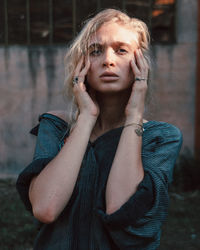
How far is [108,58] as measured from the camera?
189cm

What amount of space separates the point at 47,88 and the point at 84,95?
5302 millimetres

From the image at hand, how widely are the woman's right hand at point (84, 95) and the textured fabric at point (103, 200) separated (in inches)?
5.5

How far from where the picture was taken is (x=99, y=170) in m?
1.82

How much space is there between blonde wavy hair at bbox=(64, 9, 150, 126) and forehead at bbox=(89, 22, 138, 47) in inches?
1.0

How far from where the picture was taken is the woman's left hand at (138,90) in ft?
6.29

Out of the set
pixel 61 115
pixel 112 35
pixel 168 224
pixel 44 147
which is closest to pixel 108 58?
pixel 112 35

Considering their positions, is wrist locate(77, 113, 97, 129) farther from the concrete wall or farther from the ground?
the concrete wall

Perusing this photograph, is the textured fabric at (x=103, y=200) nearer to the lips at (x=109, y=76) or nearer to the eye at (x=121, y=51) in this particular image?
the lips at (x=109, y=76)

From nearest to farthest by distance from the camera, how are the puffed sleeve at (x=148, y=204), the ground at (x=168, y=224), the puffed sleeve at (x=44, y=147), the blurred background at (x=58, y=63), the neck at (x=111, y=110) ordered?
the puffed sleeve at (x=148, y=204)
the puffed sleeve at (x=44, y=147)
the neck at (x=111, y=110)
the ground at (x=168, y=224)
the blurred background at (x=58, y=63)

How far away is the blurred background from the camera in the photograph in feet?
22.9

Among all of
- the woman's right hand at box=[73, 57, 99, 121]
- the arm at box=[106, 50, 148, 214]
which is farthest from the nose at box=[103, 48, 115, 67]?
the arm at box=[106, 50, 148, 214]

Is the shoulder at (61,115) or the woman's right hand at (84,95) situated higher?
the woman's right hand at (84,95)

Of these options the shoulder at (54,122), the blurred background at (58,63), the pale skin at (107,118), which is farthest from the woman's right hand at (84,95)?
the blurred background at (58,63)

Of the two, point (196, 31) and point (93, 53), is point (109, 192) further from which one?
point (196, 31)
